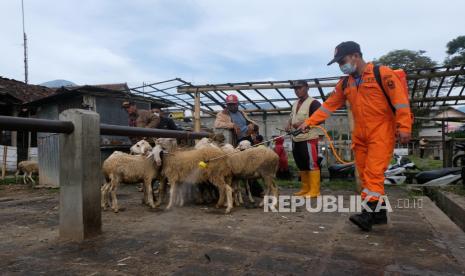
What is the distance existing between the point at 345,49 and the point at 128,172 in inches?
138

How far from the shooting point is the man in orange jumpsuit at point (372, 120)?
146 inches

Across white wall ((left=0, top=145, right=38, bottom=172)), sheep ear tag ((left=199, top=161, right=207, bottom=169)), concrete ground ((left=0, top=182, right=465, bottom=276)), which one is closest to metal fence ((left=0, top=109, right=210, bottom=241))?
concrete ground ((left=0, top=182, right=465, bottom=276))

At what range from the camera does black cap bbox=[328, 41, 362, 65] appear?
4102 millimetres

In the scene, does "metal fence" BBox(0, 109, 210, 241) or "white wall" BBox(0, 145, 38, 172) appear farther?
"white wall" BBox(0, 145, 38, 172)

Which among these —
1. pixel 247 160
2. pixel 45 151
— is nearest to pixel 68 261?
pixel 247 160

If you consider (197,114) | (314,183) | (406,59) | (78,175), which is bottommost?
(314,183)

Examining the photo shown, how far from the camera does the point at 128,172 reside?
224 inches

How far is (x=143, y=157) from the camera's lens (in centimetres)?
591

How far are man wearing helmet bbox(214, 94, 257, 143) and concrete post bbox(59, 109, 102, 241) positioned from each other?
350cm

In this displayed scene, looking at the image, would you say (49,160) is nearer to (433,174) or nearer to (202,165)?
(202,165)

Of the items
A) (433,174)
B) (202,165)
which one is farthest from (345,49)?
(433,174)

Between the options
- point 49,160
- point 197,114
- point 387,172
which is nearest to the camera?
point 387,172

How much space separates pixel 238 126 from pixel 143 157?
185 cm

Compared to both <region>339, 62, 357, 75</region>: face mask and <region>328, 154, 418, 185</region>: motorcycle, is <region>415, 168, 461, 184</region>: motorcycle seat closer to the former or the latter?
<region>328, 154, 418, 185</region>: motorcycle
